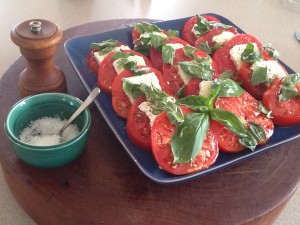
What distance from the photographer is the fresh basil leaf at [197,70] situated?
835 millimetres

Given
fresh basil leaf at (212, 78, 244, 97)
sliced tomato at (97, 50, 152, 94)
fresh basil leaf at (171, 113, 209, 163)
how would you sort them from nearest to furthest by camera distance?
fresh basil leaf at (171, 113, 209, 163) → fresh basil leaf at (212, 78, 244, 97) → sliced tomato at (97, 50, 152, 94)

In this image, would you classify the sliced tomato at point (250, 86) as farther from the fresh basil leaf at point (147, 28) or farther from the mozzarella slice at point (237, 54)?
the fresh basil leaf at point (147, 28)

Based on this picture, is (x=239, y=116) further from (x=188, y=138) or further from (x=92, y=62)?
(x=92, y=62)

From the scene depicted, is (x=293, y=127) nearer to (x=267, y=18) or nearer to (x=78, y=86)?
(x=78, y=86)

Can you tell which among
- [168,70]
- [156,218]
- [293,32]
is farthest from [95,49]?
[293,32]

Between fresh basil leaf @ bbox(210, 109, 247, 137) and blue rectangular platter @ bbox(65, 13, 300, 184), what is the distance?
0.17ft

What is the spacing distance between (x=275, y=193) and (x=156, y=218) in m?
0.26

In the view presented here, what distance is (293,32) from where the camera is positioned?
177cm

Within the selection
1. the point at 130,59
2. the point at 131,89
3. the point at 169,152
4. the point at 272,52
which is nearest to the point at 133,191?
the point at 169,152

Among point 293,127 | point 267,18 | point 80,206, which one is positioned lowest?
point 267,18

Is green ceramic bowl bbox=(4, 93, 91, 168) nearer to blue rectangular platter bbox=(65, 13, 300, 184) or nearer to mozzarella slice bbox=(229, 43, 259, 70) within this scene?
blue rectangular platter bbox=(65, 13, 300, 184)

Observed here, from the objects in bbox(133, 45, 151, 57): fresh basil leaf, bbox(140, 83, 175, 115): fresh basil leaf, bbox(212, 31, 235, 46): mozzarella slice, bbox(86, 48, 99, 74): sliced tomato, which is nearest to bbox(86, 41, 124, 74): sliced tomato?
bbox(86, 48, 99, 74): sliced tomato

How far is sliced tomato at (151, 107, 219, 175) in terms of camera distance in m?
0.68

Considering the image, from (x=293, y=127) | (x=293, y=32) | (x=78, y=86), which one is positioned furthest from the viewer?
(x=293, y=32)
